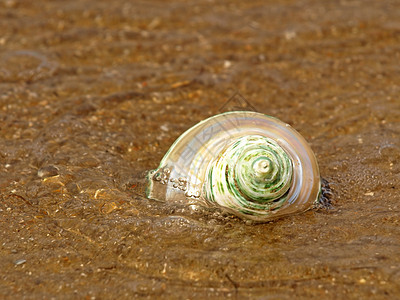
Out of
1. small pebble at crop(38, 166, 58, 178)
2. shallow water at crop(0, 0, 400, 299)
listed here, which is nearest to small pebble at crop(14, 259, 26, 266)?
shallow water at crop(0, 0, 400, 299)

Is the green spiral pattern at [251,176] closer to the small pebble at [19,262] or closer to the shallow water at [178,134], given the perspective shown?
the shallow water at [178,134]

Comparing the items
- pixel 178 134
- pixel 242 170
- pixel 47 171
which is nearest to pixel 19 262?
pixel 47 171

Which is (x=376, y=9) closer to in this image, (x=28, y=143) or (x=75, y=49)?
(x=75, y=49)

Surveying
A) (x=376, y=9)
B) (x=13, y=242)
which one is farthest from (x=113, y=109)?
(x=376, y=9)

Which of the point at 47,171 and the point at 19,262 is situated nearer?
the point at 19,262

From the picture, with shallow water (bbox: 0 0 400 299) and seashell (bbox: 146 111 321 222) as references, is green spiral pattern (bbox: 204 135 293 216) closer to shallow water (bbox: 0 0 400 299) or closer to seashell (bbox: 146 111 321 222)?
seashell (bbox: 146 111 321 222)

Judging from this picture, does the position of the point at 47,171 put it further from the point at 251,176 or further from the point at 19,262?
the point at 251,176

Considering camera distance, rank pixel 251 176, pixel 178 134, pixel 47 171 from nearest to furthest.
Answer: pixel 251 176 < pixel 47 171 < pixel 178 134
